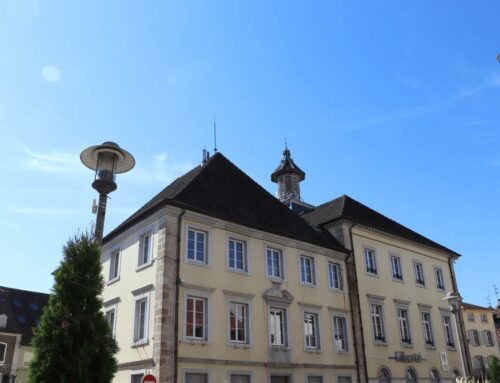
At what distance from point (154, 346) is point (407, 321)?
15387 mm

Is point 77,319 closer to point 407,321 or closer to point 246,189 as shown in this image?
point 246,189

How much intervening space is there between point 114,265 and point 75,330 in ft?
34.1

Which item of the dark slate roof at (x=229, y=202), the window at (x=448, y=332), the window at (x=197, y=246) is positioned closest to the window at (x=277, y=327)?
the dark slate roof at (x=229, y=202)

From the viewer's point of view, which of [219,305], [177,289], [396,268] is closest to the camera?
[177,289]

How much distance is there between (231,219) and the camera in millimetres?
19688

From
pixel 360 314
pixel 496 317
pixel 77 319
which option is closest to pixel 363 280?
pixel 360 314

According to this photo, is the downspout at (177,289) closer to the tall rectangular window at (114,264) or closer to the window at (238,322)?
the window at (238,322)

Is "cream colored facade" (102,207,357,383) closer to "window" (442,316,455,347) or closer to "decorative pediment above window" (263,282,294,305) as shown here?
"decorative pediment above window" (263,282,294,305)

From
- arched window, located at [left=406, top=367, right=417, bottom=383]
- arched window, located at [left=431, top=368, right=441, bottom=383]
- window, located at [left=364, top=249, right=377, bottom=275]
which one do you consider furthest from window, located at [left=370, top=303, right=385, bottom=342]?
arched window, located at [left=431, top=368, right=441, bottom=383]

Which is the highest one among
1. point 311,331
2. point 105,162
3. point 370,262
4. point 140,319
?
point 370,262

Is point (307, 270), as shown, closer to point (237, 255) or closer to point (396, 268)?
point (237, 255)

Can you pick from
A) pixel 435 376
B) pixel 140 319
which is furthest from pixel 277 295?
pixel 435 376

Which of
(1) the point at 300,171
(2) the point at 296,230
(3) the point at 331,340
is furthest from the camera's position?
(1) the point at 300,171

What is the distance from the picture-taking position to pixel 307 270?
22.5 metres
